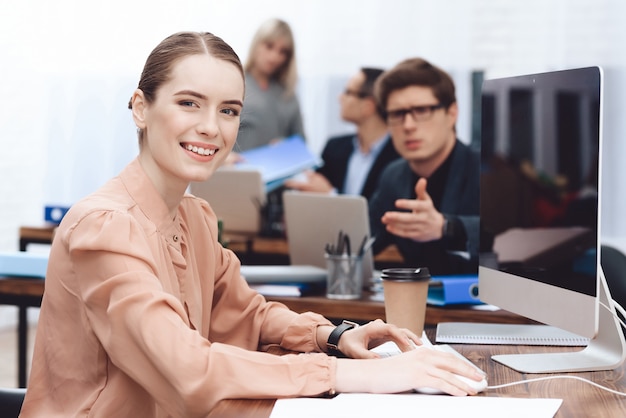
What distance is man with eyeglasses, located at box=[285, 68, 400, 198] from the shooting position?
4.24 metres

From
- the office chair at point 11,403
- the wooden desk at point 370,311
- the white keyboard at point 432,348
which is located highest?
the white keyboard at point 432,348

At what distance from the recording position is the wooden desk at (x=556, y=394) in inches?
47.3

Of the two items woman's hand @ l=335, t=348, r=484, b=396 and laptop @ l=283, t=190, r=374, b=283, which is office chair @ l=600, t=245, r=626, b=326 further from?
woman's hand @ l=335, t=348, r=484, b=396

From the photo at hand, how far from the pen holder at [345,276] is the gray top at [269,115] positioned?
99.6 inches

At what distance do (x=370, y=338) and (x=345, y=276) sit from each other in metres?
0.77

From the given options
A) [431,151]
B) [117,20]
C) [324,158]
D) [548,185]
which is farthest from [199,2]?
[548,185]

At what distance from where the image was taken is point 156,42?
5387 mm

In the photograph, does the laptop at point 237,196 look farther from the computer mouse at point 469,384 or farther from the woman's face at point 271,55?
the computer mouse at point 469,384

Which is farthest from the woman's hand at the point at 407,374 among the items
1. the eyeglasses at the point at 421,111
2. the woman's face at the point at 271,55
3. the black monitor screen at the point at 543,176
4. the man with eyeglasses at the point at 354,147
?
the woman's face at the point at 271,55

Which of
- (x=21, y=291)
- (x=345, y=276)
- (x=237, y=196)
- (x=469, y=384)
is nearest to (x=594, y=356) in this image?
(x=469, y=384)

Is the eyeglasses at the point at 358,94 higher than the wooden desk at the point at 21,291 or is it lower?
higher

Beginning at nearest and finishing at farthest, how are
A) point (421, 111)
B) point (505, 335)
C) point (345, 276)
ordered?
point (505, 335) < point (345, 276) < point (421, 111)

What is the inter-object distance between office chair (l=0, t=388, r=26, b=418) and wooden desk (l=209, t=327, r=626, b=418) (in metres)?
0.52

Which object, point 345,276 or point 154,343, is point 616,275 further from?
point 154,343
